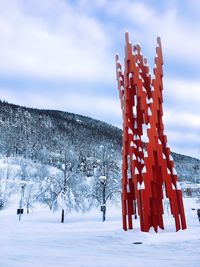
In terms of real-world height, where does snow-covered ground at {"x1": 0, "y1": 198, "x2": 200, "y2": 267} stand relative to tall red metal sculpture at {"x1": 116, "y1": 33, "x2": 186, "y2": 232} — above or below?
below

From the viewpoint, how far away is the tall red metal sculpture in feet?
38.3

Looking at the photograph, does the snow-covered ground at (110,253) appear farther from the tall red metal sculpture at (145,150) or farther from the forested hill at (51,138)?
the forested hill at (51,138)

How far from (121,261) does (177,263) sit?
1129mm

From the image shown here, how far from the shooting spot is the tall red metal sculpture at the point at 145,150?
460 inches

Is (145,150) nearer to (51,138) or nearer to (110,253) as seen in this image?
(110,253)

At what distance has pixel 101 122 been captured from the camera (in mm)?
147500

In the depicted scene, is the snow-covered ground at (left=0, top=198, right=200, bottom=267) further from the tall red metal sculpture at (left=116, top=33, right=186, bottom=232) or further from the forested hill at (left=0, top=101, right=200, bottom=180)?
the forested hill at (left=0, top=101, right=200, bottom=180)

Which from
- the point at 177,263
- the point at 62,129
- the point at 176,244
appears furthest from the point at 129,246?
the point at 62,129

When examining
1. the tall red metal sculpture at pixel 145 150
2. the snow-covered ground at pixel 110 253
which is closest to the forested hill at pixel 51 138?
the tall red metal sculpture at pixel 145 150

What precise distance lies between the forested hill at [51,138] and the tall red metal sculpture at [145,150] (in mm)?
68226

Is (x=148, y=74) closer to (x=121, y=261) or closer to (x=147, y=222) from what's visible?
(x=147, y=222)

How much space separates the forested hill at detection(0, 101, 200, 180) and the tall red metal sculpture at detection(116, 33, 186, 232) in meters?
68.2

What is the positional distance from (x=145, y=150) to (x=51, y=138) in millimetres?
96657

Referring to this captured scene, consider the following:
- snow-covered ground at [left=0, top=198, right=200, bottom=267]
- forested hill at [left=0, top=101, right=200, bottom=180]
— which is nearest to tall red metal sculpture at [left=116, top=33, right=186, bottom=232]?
snow-covered ground at [left=0, top=198, right=200, bottom=267]
